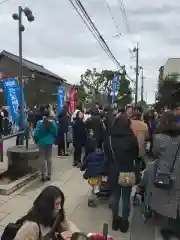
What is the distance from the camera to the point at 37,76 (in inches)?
1639

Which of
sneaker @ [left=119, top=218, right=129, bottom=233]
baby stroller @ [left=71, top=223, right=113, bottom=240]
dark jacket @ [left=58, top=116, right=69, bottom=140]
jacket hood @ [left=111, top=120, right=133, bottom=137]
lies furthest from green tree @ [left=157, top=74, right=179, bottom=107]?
dark jacket @ [left=58, top=116, right=69, bottom=140]

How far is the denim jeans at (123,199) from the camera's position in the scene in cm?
429

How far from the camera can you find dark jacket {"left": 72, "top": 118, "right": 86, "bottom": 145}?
8.49 m

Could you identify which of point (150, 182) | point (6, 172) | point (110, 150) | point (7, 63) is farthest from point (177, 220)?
point (7, 63)

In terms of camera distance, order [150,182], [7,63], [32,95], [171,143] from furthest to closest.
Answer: [7,63] < [32,95] < [150,182] < [171,143]

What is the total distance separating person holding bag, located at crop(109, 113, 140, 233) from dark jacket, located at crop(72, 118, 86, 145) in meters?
4.23

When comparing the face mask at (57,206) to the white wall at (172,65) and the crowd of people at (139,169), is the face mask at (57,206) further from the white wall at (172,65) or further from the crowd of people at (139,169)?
the white wall at (172,65)

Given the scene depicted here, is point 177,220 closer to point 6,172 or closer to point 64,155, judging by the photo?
point 6,172

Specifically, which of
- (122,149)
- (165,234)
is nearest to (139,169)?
(122,149)

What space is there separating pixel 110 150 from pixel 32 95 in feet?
118

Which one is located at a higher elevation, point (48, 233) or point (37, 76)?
point (37, 76)

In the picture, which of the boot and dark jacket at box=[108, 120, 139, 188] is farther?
the boot

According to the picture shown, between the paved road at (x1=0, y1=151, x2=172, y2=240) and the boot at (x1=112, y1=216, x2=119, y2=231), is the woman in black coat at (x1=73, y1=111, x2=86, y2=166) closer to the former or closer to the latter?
the paved road at (x1=0, y1=151, x2=172, y2=240)

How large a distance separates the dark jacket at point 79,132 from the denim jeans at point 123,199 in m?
4.22
